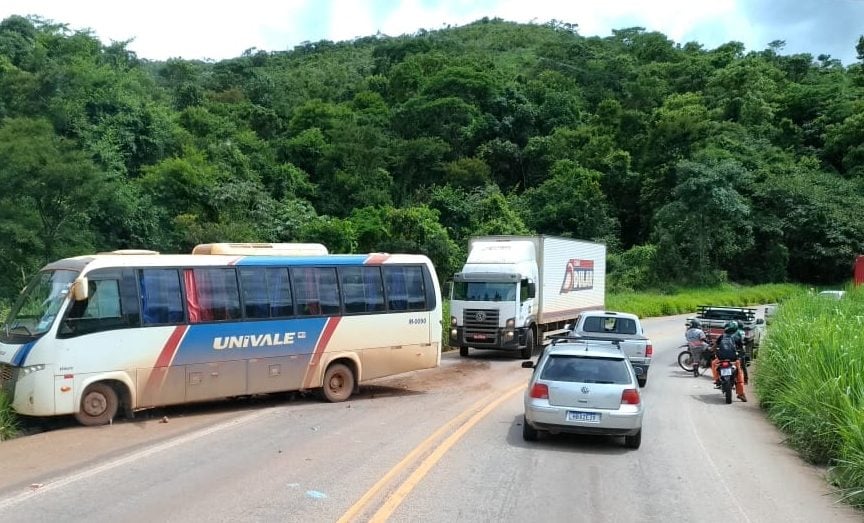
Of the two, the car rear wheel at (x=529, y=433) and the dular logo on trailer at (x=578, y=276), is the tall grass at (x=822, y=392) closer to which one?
the car rear wheel at (x=529, y=433)

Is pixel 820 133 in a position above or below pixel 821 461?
above

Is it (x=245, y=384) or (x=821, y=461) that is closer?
(x=821, y=461)

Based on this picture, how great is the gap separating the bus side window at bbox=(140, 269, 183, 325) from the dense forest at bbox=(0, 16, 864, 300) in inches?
948

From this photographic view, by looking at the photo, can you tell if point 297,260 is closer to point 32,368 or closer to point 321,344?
point 321,344

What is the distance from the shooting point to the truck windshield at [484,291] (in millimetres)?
22953

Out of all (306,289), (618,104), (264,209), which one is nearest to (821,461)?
(306,289)

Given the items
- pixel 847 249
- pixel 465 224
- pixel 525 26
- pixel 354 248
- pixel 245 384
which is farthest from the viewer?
pixel 525 26

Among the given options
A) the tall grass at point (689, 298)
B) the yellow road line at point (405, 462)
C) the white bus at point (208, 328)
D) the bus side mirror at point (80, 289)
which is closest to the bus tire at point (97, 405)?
the white bus at point (208, 328)

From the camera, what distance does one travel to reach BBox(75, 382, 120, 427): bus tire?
38.6 ft

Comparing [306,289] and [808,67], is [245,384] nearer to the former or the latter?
[306,289]

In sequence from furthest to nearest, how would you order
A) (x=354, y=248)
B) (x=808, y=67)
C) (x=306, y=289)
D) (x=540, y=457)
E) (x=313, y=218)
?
(x=808, y=67), (x=313, y=218), (x=354, y=248), (x=306, y=289), (x=540, y=457)

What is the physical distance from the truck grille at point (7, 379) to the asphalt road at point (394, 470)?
94cm

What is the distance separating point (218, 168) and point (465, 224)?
1690cm

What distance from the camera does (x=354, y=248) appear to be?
44.1 metres
